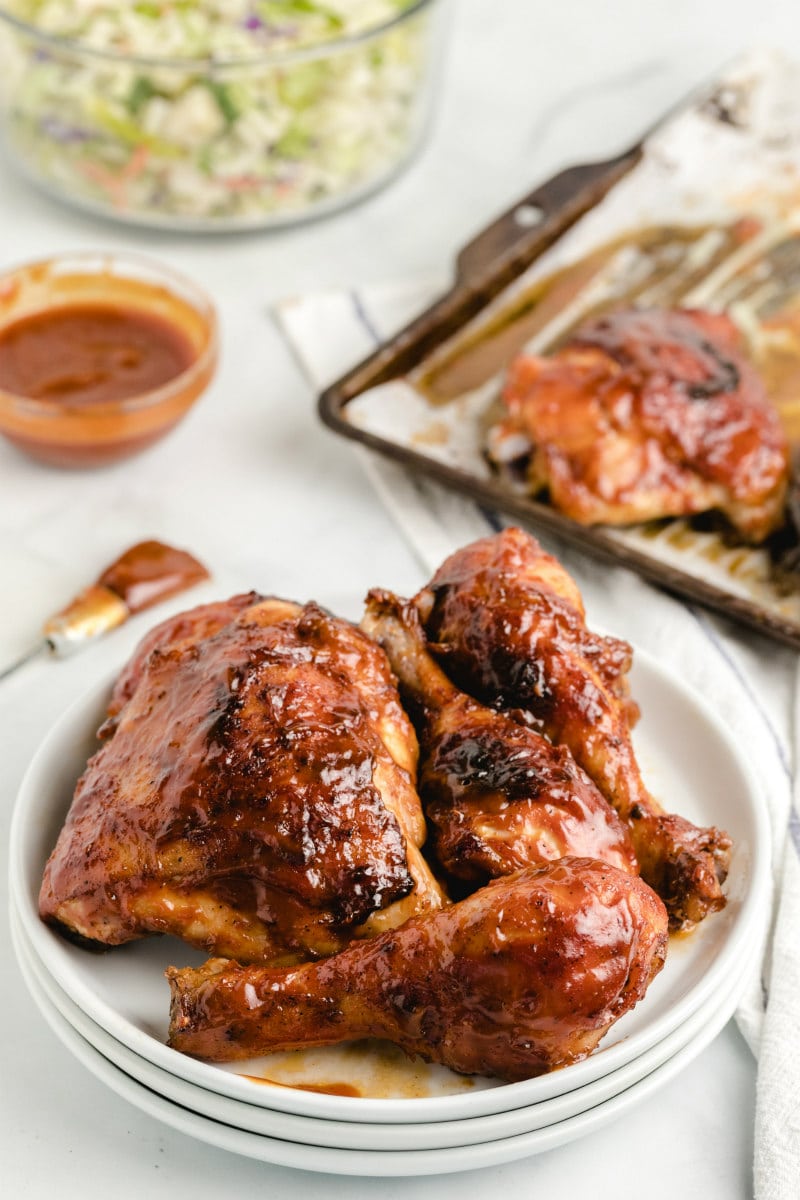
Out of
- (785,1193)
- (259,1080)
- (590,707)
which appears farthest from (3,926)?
(785,1193)

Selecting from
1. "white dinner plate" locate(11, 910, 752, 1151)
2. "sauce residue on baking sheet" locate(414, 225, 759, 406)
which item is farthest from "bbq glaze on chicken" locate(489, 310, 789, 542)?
"white dinner plate" locate(11, 910, 752, 1151)

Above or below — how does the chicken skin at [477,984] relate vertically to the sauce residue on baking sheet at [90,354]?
below

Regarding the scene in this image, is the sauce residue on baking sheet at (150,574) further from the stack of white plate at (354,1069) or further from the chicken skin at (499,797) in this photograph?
the chicken skin at (499,797)

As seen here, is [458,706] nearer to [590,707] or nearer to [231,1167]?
[590,707]

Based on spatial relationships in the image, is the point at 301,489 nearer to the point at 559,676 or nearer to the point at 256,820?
the point at 559,676

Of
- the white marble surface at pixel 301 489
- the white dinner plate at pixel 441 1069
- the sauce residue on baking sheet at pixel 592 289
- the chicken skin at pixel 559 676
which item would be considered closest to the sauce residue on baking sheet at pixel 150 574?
the white marble surface at pixel 301 489
